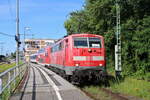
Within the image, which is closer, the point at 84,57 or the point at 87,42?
the point at 84,57

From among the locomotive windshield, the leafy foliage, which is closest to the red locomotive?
the locomotive windshield

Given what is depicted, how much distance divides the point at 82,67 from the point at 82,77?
25.3 inches

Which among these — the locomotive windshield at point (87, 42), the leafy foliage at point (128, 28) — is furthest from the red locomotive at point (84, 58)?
the leafy foliage at point (128, 28)

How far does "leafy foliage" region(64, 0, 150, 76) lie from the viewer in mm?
21062

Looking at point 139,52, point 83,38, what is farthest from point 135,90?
point 139,52

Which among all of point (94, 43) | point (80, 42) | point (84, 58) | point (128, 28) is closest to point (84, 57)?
point (84, 58)

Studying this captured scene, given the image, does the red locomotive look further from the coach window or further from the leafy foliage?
the leafy foliage

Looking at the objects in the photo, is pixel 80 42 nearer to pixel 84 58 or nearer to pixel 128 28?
pixel 84 58

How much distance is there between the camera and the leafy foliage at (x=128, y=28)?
21062 millimetres

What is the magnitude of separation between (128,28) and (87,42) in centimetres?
769

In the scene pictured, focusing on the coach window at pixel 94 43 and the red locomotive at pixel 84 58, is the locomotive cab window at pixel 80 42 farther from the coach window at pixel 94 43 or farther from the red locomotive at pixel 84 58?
the coach window at pixel 94 43

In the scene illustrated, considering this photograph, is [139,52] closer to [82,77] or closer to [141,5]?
[141,5]

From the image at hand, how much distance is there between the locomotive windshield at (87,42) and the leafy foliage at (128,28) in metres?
5.59

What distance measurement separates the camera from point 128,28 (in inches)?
901
